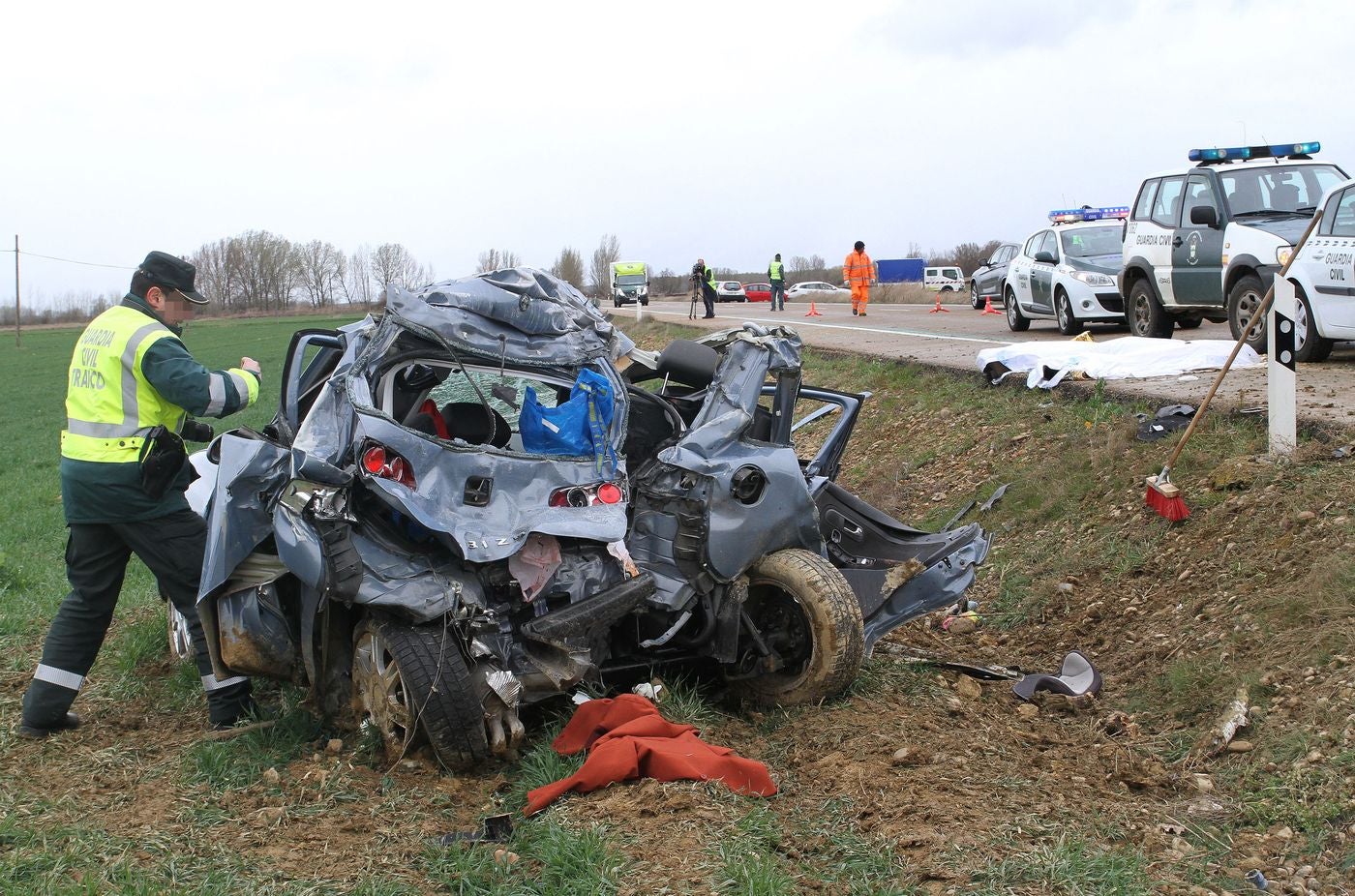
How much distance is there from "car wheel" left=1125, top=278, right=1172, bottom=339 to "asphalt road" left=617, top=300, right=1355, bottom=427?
2.32 feet

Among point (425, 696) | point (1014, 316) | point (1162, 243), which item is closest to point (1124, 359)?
point (1162, 243)

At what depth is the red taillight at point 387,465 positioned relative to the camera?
4703mm

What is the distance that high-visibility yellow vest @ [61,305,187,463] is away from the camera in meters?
5.04

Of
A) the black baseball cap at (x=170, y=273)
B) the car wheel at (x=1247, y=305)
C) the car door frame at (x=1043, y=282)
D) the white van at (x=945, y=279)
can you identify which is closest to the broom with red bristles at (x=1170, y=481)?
the car wheel at (x=1247, y=305)

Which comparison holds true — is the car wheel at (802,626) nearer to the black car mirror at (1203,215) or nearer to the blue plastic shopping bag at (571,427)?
the blue plastic shopping bag at (571,427)

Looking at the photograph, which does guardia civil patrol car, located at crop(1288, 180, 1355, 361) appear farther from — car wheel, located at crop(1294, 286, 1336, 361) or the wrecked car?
the wrecked car

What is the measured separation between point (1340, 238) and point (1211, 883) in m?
7.28

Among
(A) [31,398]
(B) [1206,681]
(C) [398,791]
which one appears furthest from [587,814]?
(A) [31,398]

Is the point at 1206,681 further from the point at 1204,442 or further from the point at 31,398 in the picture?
the point at 31,398

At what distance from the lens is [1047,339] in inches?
611

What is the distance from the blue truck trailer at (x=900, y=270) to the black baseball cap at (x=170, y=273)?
56.1 meters

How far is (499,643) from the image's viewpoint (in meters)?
4.71

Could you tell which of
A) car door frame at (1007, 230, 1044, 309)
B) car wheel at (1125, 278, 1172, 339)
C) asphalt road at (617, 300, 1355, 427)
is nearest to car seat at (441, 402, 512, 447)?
asphalt road at (617, 300, 1355, 427)

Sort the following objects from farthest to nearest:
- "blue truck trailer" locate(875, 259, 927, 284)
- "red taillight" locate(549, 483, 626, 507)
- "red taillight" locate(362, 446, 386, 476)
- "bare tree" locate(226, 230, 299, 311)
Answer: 1. "bare tree" locate(226, 230, 299, 311)
2. "blue truck trailer" locate(875, 259, 927, 284)
3. "red taillight" locate(549, 483, 626, 507)
4. "red taillight" locate(362, 446, 386, 476)
